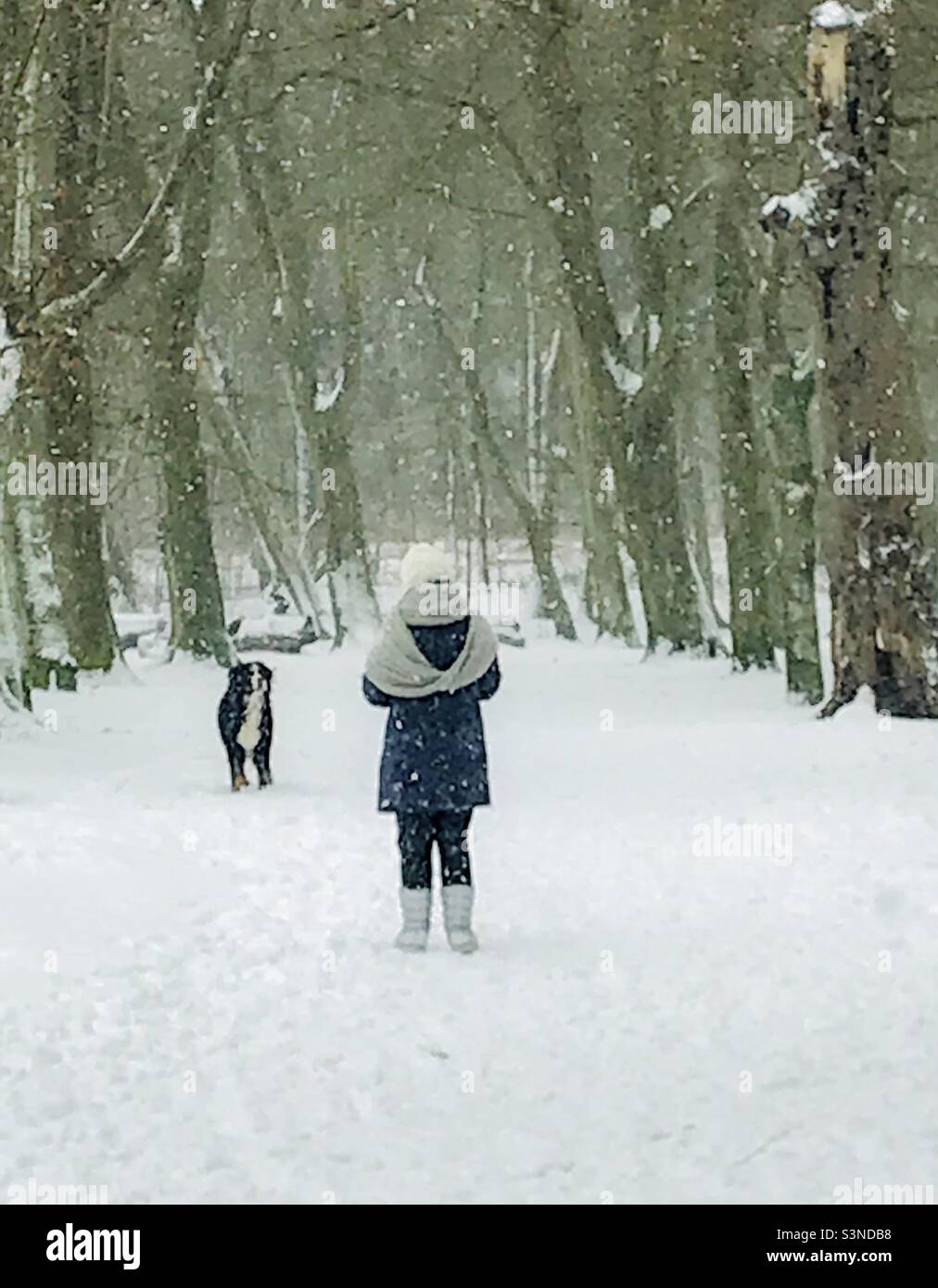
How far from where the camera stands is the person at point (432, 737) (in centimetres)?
893

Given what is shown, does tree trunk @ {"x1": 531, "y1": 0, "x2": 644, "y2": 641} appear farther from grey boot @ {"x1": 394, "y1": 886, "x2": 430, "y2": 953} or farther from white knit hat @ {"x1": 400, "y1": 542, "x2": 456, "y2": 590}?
grey boot @ {"x1": 394, "y1": 886, "x2": 430, "y2": 953}

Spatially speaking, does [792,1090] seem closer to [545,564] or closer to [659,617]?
[659,617]

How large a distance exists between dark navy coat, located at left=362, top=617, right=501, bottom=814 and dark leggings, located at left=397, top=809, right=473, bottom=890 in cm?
9

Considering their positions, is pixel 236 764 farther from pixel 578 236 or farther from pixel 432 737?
pixel 578 236

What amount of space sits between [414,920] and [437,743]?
78 cm

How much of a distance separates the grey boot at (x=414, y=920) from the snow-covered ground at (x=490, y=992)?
5.3 inches

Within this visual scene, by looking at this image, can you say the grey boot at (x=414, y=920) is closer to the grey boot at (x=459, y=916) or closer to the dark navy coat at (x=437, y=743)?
the grey boot at (x=459, y=916)

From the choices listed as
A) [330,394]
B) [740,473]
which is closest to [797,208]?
[740,473]

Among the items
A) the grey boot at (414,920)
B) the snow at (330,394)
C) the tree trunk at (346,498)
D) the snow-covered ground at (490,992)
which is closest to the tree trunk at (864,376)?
the snow-covered ground at (490,992)

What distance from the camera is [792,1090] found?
6.62m

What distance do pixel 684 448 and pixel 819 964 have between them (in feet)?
101

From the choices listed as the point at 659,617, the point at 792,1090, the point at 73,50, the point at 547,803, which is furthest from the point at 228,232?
the point at 792,1090

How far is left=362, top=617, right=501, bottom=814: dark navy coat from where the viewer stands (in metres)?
8.91
